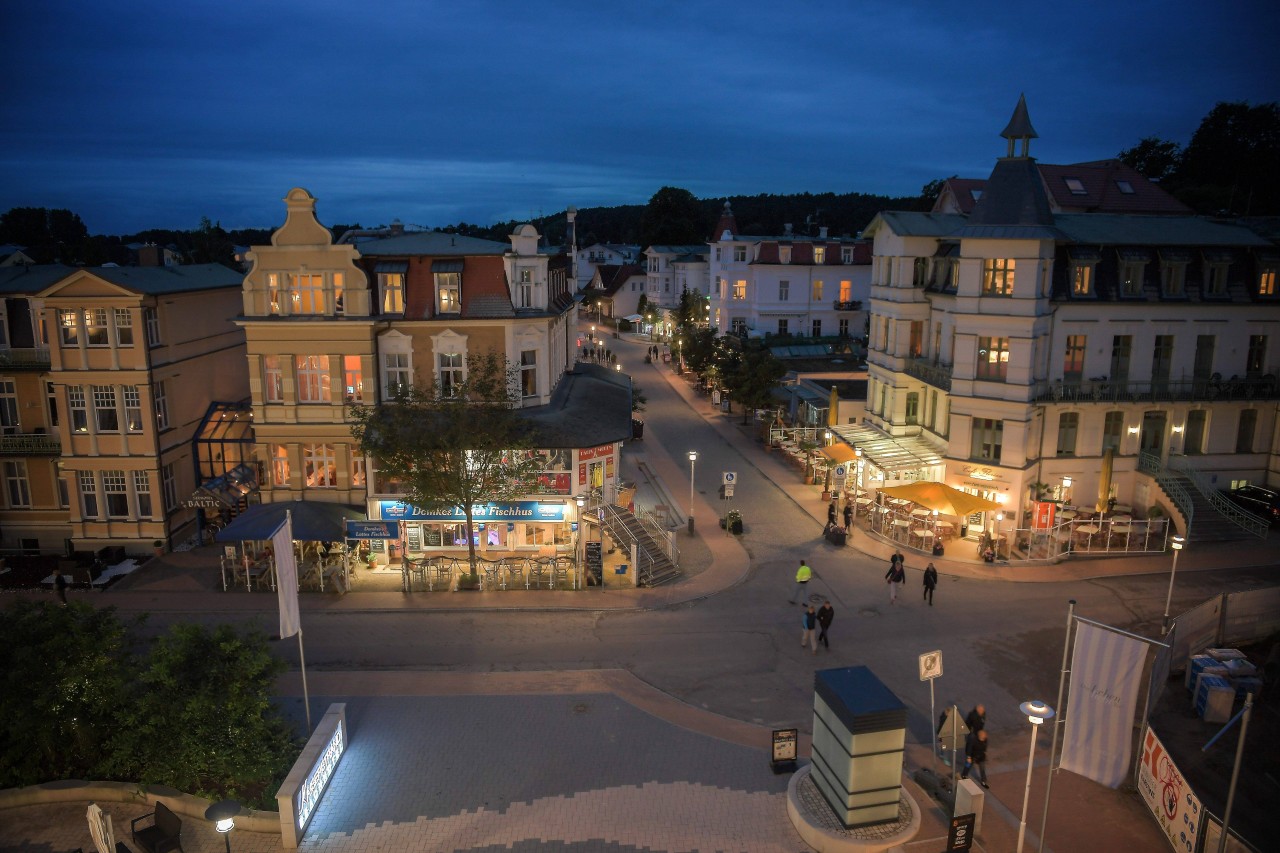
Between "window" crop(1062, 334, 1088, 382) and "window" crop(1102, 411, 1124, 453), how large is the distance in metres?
1.89

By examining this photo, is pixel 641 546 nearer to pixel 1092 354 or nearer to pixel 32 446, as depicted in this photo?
pixel 1092 354

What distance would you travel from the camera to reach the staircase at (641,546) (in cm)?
2603

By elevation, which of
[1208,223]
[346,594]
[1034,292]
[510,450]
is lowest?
[346,594]

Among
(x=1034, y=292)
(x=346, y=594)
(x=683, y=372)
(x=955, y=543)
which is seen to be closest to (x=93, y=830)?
(x=346, y=594)

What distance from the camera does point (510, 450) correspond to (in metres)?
25.6

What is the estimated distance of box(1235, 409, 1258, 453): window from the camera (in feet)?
105

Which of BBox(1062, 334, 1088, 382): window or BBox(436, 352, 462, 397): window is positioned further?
BBox(1062, 334, 1088, 382): window

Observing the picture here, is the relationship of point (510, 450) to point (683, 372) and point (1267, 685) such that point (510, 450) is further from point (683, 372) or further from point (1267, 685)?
point (683, 372)

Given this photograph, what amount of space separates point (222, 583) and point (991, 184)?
28.2 metres

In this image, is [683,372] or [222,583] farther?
[683,372]

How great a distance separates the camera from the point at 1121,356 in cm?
3095

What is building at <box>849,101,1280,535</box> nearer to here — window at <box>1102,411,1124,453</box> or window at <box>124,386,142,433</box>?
window at <box>1102,411,1124,453</box>

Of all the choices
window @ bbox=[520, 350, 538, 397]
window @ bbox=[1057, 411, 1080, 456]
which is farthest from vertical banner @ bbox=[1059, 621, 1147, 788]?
window @ bbox=[520, 350, 538, 397]

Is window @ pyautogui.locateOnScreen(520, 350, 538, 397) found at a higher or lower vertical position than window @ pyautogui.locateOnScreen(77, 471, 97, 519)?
higher
